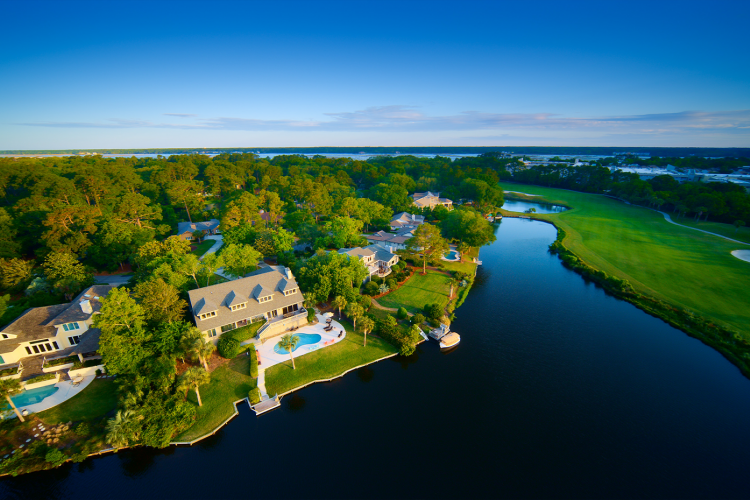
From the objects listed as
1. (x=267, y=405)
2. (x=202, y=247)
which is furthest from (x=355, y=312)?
(x=202, y=247)

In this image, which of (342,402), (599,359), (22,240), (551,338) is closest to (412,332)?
(342,402)

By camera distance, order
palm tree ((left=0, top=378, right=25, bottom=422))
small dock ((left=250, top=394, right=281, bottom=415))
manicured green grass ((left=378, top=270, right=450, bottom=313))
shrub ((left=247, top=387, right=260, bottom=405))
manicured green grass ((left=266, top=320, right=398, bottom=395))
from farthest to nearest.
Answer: manicured green grass ((left=378, top=270, right=450, bottom=313)) → manicured green grass ((left=266, top=320, right=398, bottom=395)) → shrub ((left=247, top=387, right=260, bottom=405)) → small dock ((left=250, top=394, right=281, bottom=415)) → palm tree ((left=0, top=378, right=25, bottom=422))

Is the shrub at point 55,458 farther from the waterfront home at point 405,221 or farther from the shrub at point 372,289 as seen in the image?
the waterfront home at point 405,221

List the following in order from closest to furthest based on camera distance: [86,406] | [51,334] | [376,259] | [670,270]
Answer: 1. [86,406]
2. [51,334]
3. [376,259]
4. [670,270]

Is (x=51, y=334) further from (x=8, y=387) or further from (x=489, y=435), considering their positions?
(x=489, y=435)

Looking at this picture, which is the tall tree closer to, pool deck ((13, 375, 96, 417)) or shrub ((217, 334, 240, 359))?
shrub ((217, 334, 240, 359))

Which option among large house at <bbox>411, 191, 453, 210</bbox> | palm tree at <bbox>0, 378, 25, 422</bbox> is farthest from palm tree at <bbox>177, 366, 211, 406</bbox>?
large house at <bbox>411, 191, 453, 210</bbox>

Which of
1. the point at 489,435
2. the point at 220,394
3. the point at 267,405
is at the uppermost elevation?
the point at 220,394
